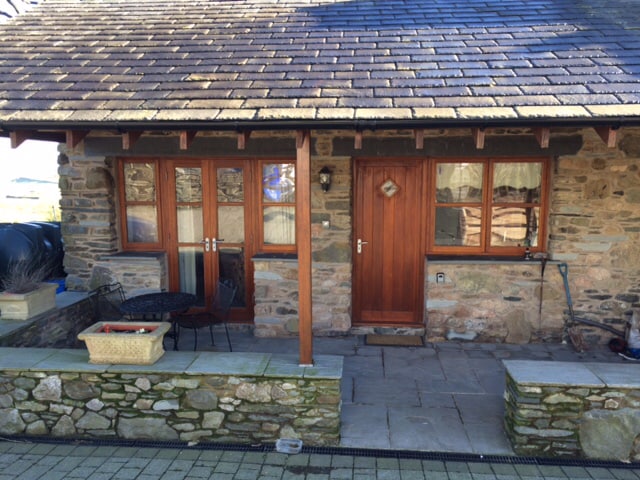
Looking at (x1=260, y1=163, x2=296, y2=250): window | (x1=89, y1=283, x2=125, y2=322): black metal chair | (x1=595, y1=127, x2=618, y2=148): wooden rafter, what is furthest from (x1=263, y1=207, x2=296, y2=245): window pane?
(x1=595, y1=127, x2=618, y2=148): wooden rafter

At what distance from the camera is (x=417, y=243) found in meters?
5.62

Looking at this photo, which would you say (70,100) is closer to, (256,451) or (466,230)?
(256,451)

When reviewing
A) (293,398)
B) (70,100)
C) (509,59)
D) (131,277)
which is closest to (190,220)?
(131,277)

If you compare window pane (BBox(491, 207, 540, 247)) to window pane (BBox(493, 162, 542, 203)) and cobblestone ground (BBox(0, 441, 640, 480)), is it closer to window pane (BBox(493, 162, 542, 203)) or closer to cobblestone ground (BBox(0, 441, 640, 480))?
window pane (BBox(493, 162, 542, 203))

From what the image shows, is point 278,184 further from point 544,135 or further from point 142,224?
point 544,135

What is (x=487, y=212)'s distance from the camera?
217 inches

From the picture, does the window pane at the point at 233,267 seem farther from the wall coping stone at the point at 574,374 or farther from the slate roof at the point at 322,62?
the wall coping stone at the point at 574,374

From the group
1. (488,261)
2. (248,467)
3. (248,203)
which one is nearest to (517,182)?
(488,261)

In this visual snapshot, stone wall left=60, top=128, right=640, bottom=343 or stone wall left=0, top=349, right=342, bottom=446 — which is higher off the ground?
stone wall left=60, top=128, right=640, bottom=343

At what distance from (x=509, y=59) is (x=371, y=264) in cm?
278

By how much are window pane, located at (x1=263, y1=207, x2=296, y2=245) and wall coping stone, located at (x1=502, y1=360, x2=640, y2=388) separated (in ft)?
9.98

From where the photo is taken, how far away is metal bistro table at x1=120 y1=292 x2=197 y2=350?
4.61m

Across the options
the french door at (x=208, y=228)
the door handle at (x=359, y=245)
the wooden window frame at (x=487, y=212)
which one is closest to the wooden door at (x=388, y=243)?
the door handle at (x=359, y=245)

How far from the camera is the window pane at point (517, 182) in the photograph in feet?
17.8
